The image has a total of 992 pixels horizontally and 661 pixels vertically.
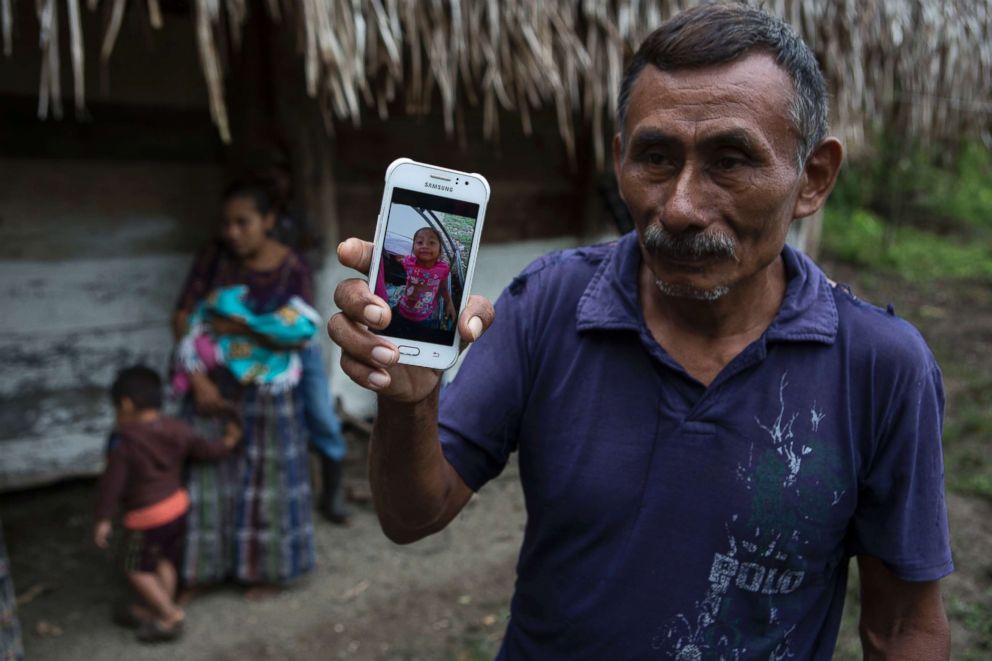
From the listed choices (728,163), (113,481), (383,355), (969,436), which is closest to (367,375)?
(383,355)

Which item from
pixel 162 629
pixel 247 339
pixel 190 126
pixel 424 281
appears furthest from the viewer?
pixel 190 126

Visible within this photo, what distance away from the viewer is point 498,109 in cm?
454

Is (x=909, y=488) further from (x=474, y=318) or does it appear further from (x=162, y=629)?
(x=162, y=629)

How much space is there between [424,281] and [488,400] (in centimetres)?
24

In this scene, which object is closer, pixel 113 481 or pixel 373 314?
pixel 373 314

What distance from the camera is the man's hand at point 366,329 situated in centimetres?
98

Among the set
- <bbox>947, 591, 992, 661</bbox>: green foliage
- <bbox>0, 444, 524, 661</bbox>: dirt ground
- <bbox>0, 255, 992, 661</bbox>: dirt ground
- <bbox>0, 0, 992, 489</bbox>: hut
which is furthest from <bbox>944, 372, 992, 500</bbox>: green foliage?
<bbox>0, 444, 524, 661</bbox>: dirt ground

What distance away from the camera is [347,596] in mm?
3268

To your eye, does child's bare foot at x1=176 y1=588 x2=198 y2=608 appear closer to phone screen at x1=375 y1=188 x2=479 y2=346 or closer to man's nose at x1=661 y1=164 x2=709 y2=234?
phone screen at x1=375 y1=188 x2=479 y2=346

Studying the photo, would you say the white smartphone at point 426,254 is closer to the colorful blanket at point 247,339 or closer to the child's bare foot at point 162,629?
the colorful blanket at point 247,339

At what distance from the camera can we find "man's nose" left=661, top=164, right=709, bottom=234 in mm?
1126

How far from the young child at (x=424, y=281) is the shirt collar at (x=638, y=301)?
26 centimetres

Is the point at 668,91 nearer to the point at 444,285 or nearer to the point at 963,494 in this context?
the point at 444,285

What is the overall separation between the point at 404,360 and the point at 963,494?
13.8ft
